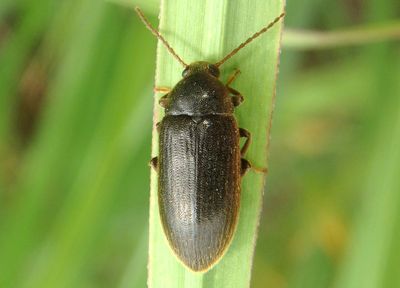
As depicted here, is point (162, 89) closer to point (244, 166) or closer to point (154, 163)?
point (154, 163)

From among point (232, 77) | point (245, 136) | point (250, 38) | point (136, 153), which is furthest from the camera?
point (136, 153)

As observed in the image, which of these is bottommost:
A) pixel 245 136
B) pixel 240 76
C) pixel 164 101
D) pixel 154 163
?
pixel 154 163

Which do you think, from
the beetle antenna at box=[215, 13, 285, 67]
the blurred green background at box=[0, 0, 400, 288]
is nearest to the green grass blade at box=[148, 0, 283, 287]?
the beetle antenna at box=[215, 13, 285, 67]

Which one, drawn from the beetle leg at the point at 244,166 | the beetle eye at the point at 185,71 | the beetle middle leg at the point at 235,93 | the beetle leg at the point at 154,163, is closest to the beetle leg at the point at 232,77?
the beetle middle leg at the point at 235,93

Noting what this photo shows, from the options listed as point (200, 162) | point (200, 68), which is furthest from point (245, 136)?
point (200, 68)

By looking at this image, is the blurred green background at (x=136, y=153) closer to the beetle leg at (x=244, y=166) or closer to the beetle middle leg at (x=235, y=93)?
the beetle middle leg at (x=235, y=93)

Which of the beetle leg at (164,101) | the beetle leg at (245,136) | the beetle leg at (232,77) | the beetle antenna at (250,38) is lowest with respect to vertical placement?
the beetle leg at (245,136)

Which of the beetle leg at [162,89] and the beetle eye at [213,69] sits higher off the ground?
the beetle eye at [213,69]

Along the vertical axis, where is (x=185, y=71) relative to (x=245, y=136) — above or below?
above
